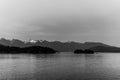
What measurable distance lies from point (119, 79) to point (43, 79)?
21823 mm

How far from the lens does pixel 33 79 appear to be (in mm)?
42188

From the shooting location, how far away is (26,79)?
41.7 meters

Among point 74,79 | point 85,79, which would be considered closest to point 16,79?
point 74,79

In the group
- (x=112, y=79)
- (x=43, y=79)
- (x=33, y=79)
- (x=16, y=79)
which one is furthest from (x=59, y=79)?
(x=112, y=79)

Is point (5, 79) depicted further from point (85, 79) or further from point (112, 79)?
point (112, 79)

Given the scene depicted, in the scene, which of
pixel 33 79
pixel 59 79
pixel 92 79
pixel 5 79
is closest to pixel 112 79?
pixel 92 79

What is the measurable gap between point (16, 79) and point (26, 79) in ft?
10.3

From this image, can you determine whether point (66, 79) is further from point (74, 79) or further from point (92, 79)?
point (92, 79)

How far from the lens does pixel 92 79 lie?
4244 centimetres

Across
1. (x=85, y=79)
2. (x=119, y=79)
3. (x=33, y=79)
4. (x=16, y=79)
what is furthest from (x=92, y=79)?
(x=16, y=79)

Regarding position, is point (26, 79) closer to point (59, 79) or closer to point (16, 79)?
point (16, 79)

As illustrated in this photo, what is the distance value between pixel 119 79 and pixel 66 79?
50.2ft

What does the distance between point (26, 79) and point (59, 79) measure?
924 cm

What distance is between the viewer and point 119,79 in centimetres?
4284
